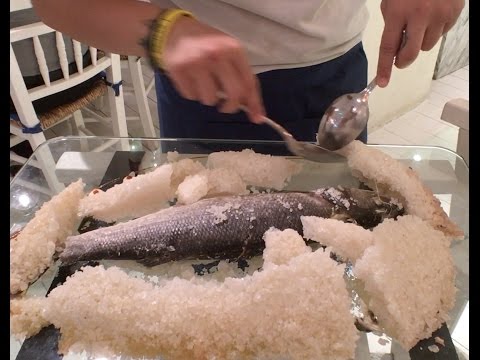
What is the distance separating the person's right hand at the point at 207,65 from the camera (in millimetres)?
630

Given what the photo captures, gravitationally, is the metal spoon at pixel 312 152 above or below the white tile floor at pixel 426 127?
above

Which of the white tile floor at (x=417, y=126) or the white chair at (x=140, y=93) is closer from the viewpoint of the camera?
the white chair at (x=140, y=93)

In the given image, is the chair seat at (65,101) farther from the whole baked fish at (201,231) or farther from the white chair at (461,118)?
the white chair at (461,118)

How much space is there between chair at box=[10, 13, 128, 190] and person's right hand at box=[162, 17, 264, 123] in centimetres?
93

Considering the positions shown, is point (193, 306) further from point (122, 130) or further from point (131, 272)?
point (122, 130)

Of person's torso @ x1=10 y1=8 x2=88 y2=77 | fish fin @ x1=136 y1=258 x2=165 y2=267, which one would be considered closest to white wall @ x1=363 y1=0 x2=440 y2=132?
person's torso @ x1=10 y1=8 x2=88 y2=77

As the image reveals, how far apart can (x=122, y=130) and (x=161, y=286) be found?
135 cm

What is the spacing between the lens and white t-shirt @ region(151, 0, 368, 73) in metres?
0.85

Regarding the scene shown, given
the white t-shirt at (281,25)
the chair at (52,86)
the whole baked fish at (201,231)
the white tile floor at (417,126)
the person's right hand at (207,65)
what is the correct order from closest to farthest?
the person's right hand at (207,65) → the whole baked fish at (201,231) → the white t-shirt at (281,25) → the chair at (52,86) → the white tile floor at (417,126)

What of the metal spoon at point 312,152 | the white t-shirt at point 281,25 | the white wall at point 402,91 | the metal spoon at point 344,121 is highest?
the white t-shirt at point 281,25

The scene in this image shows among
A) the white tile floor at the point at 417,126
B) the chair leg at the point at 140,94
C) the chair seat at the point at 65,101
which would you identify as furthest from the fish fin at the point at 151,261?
the white tile floor at the point at 417,126

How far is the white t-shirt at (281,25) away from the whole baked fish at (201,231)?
0.28 meters

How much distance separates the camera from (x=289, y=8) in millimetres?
852

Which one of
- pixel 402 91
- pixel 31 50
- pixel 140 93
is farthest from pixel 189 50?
pixel 402 91
